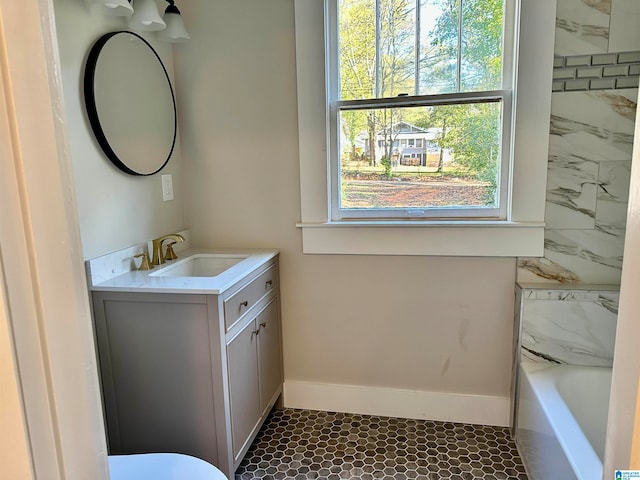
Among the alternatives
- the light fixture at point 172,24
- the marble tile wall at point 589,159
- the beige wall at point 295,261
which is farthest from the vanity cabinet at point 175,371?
the marble tile wall at point 589,159

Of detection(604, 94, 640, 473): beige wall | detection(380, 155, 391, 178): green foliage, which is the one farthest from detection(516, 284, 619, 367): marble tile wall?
detection(604, 94, 640, 473): beige wall

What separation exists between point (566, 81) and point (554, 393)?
1.35 m

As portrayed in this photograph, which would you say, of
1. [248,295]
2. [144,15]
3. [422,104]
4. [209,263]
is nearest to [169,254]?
[209,263]

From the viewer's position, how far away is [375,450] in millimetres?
2043

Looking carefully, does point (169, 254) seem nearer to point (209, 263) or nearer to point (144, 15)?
point (209, 263)

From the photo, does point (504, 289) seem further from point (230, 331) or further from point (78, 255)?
point (78, 255)

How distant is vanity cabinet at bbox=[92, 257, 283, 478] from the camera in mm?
1646

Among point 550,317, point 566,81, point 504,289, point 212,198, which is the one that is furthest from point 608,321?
point 212,198

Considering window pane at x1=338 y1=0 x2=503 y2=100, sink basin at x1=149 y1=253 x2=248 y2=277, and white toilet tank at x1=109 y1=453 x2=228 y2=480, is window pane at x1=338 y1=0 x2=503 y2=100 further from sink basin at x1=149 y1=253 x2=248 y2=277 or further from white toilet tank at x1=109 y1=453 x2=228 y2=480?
white toilet tank at x1=109 y1=453 x2=228 y2=480

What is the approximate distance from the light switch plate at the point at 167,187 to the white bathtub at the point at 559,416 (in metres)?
1.92

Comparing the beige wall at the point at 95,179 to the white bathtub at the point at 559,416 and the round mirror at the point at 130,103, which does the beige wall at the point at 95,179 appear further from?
the white bathtub at the point at 559,416

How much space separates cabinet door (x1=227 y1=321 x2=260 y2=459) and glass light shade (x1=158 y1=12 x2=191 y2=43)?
1401mm

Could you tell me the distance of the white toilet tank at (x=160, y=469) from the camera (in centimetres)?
123

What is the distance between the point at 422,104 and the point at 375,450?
1.67 m
